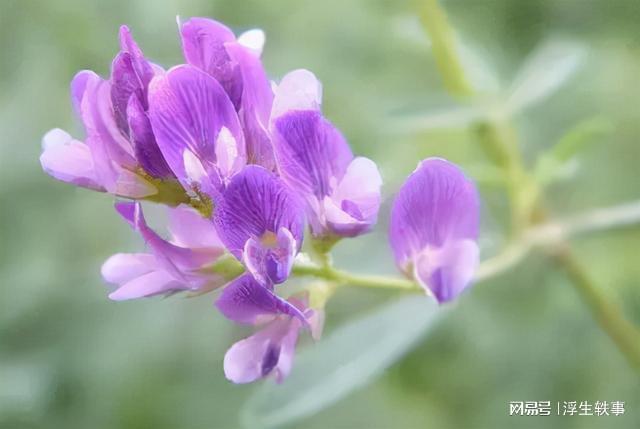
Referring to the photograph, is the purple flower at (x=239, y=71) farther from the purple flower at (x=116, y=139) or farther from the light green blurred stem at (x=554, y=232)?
the light green blurred stem at (x=554, y=232)

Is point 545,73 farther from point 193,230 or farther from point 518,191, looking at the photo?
point 193,230

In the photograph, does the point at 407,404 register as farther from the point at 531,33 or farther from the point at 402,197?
the point at 402,197

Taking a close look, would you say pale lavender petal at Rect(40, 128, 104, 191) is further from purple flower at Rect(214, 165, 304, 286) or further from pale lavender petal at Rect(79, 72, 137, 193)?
purple flower at Rect(214, 165, 304, 286)

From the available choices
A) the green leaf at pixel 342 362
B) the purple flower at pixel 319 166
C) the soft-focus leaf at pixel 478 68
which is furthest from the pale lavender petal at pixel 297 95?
the soft-focus leaf at pixel 478 68

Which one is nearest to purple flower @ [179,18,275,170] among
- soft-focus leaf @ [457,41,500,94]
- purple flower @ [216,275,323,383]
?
purple flower @ [216,275,323,383]

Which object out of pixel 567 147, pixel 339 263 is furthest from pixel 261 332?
pixel 339 263

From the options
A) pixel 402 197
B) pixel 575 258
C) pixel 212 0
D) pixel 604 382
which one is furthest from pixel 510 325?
pixel 402 197
